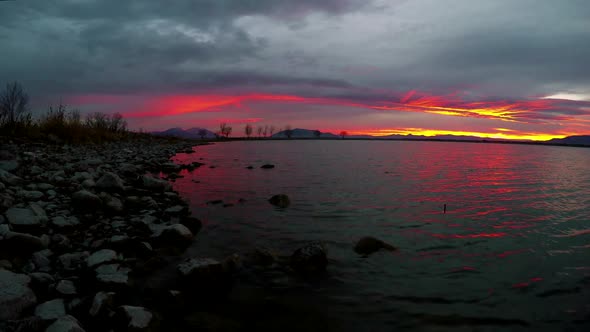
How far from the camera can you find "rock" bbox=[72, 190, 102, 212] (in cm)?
873

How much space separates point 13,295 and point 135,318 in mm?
1569

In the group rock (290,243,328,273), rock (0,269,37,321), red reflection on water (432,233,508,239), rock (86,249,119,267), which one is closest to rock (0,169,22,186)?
rock (86,249,119,267)

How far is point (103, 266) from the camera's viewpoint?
534cm

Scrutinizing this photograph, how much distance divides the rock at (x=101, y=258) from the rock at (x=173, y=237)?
54.7 inches

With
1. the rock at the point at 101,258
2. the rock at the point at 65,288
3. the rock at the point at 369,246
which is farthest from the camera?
the rock at the point at 369,246

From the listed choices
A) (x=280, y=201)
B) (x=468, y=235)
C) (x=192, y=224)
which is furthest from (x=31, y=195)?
(x=468, y=235)

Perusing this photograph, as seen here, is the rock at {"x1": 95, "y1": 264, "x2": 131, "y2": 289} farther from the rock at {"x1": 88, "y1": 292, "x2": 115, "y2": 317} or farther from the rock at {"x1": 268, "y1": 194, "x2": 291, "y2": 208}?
the rock at {"x1": 268, "y1": 194, "x2": 291, "y2": 208}

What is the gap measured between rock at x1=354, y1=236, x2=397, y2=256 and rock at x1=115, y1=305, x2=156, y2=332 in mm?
4798

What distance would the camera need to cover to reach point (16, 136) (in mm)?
23609

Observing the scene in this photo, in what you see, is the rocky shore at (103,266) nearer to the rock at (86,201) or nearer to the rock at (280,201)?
the rock at (86,201)

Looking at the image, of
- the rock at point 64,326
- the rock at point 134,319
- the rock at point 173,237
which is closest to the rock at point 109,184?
the rock at point 173,237

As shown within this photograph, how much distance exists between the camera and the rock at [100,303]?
417cm

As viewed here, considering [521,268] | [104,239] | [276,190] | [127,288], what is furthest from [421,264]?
[276,190]

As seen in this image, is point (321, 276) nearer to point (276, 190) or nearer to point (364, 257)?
point (364, 257)
